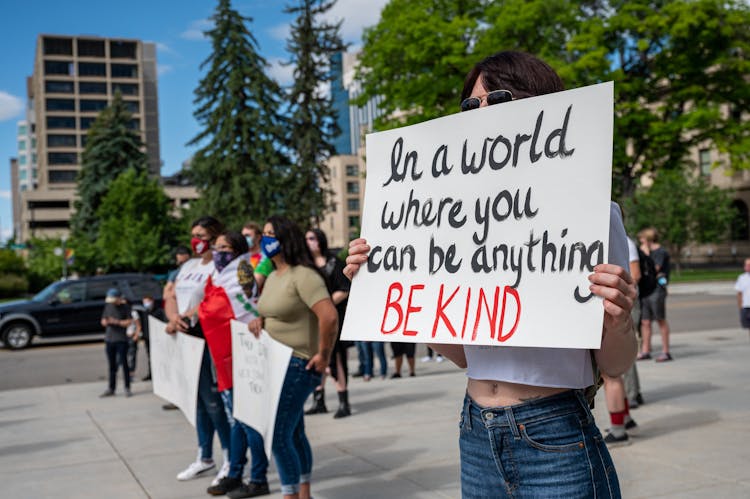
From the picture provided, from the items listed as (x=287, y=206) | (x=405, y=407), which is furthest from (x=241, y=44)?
(x=405, y=407)

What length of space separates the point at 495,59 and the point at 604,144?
41 cm

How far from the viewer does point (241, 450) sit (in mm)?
5277

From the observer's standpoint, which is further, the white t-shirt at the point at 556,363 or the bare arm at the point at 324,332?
the bare arm at the point at 324,332

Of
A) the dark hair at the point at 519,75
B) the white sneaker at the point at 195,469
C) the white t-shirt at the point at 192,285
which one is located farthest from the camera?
the white t-shirt at the point at 192,285

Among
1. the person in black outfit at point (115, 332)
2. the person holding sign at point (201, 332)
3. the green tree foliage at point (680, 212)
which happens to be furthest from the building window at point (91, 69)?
the person holding sign at point (201, 332)

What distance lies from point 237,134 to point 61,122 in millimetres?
83975

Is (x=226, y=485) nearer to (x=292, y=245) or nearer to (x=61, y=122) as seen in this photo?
(x=292, y=245)

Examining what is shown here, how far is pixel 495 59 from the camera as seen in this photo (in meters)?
2.16

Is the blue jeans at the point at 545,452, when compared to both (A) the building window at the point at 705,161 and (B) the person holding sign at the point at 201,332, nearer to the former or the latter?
(B) the person holding sign at the point at 201,332

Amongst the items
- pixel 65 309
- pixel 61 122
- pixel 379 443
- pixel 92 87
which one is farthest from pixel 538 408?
pixel 92 87

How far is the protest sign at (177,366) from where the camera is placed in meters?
5.57

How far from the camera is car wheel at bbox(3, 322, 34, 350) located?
60.5 feet

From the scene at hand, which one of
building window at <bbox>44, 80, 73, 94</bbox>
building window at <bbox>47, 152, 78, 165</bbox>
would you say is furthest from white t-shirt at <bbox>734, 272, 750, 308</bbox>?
building window at <bbox>44, 80, 73, 94</bbox>

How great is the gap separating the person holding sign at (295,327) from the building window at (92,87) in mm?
118246
